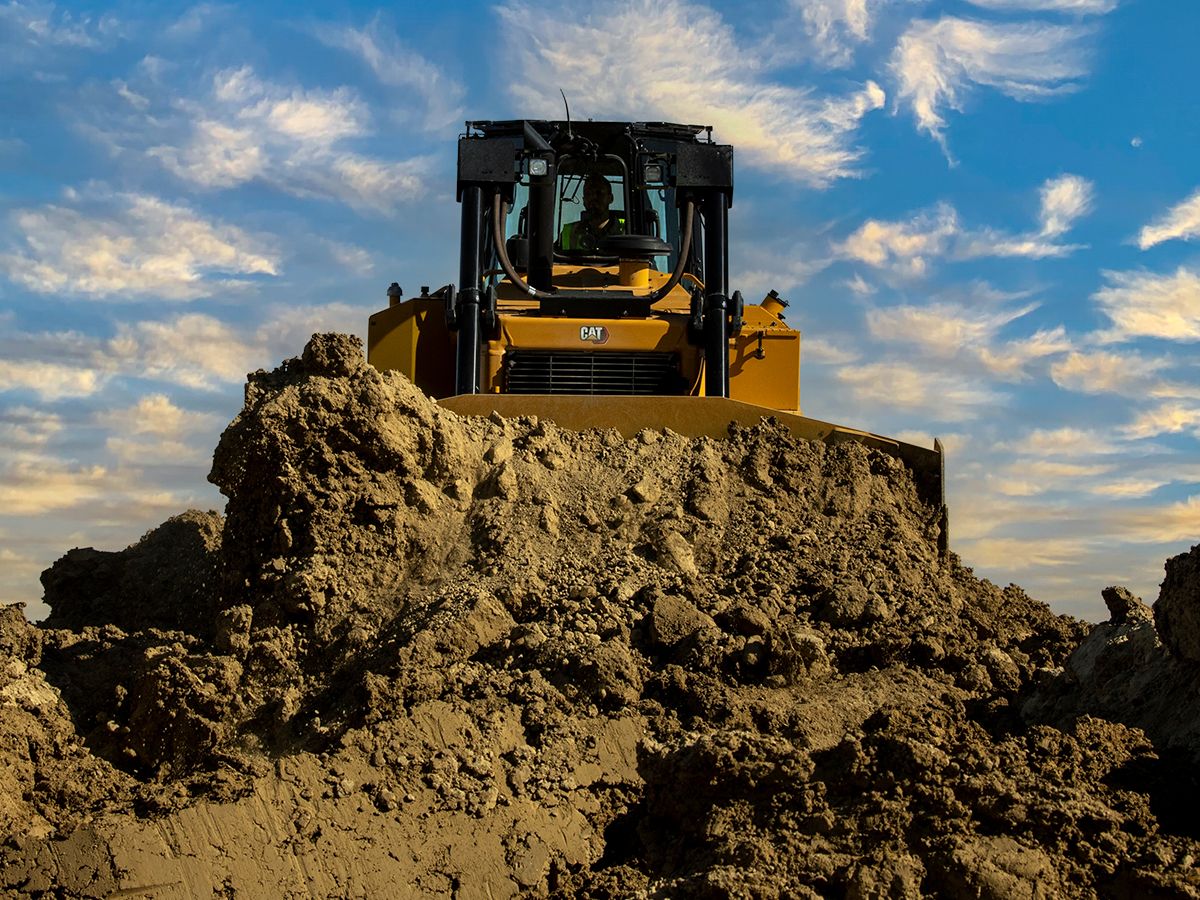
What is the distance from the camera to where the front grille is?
9781 mm

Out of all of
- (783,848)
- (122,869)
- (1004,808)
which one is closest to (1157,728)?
(1004,808)

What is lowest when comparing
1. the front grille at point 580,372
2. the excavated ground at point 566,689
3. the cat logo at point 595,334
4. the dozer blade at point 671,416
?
the excavated ground at point 566,689

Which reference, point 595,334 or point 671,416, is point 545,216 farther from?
point 671,416

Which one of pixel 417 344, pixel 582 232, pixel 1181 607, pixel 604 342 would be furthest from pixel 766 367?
pixel 1181 607

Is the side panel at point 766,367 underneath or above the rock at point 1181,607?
above

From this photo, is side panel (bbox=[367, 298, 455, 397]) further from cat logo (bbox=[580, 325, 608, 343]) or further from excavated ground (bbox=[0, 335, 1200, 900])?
excavated ground (bbox=[0, 335, 1200, 900])

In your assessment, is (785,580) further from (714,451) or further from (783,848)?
(783,848)

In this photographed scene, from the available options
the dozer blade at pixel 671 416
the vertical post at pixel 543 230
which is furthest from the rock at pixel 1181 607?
the vertical post at pixel 543 230

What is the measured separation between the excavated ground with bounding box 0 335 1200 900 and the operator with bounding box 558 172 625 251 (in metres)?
3.18

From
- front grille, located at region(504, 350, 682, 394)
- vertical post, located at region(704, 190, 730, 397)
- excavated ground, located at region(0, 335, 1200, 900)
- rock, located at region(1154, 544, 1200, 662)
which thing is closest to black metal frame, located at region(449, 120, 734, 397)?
vertical post, located at region(704, 190, 730, 397)

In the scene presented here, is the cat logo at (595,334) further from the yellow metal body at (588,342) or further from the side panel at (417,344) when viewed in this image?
the side panel at (417,344)

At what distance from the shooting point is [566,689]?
6715 millimetres

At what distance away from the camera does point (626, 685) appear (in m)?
6.76

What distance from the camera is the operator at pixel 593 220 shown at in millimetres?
11430
